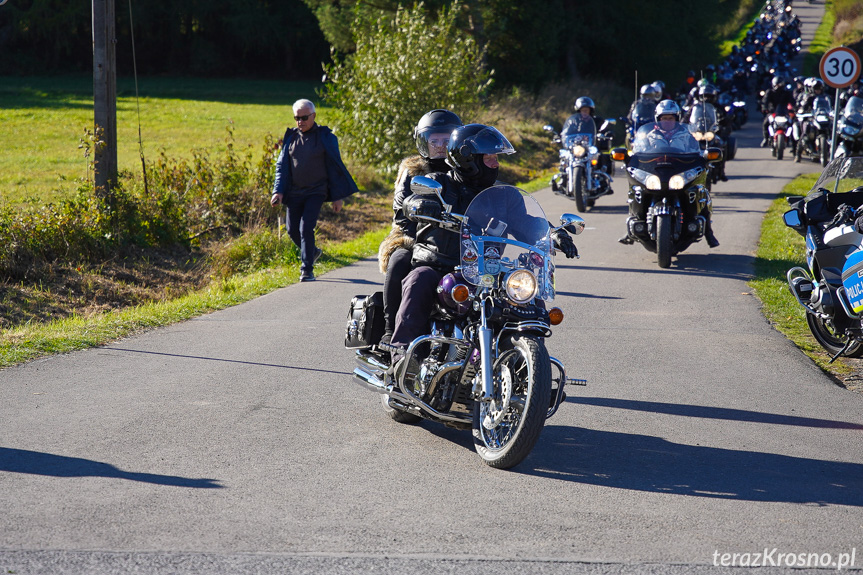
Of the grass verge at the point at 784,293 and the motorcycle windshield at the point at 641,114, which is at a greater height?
the motorcycle windshield at the point at 641,114

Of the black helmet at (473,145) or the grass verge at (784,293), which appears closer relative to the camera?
the black helmet at (473,145)

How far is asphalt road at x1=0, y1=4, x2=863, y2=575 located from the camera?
387 cm

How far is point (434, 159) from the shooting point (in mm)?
5918

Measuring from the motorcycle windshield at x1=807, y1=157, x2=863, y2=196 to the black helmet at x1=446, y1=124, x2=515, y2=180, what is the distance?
3640mm

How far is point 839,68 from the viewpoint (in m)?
15.1

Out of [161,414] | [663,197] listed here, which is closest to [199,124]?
[663,197]

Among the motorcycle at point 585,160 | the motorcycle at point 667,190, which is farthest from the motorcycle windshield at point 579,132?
the motorcycle at point 667,190

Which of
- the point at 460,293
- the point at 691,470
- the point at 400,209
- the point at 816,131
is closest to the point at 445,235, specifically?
the point at 400,209

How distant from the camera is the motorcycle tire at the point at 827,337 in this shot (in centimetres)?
705

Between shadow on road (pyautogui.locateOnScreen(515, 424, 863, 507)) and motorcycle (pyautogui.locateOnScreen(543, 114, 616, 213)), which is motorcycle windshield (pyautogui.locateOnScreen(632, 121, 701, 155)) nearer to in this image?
motorcycle (pyautogui.locateOnScreen(543, 114, 616, 213))

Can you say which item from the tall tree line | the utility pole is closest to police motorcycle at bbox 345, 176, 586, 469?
the utility pole

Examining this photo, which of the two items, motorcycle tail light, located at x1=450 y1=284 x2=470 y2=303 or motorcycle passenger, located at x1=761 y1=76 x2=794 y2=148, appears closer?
motorcycle tail light, located at x1=450 y1=284 x2=470 y2=303

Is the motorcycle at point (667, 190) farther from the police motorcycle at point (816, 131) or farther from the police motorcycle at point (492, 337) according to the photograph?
the police motorcycle at point (816, 131)

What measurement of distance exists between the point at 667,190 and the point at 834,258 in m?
4.24
